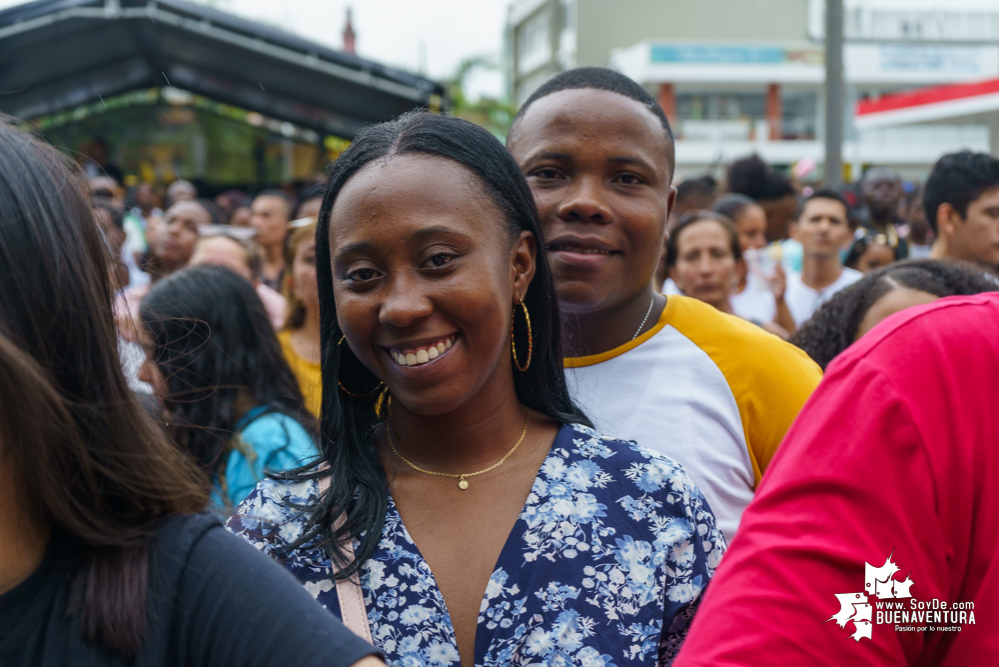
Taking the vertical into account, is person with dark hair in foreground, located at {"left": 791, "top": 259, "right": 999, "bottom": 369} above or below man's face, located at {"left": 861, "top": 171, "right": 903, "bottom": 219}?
below

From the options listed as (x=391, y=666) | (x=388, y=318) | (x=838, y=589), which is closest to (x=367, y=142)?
(x=388, y=318)

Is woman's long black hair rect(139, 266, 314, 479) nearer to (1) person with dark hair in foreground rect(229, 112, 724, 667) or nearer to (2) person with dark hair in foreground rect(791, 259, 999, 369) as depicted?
(1) person with dark hair in foreground rect(229, 112, 724, 667)

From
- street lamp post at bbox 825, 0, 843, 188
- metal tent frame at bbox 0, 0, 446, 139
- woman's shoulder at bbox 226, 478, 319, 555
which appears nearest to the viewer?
woman's shoulder at bbox 226, 478, 319, 555

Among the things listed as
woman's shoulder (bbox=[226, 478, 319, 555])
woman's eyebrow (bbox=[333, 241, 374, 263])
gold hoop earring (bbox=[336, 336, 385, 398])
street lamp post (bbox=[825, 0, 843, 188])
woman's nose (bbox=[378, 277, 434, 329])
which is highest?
street lamp post (bbox=[825, 0, 843, 188])

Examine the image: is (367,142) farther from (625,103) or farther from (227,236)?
(227,236)

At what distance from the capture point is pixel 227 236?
5461 millimetres

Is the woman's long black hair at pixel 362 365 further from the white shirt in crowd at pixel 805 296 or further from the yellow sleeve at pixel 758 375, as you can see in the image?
the white shirt in crowd at pixel 805 296

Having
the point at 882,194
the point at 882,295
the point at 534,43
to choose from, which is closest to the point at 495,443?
the point at 882,295

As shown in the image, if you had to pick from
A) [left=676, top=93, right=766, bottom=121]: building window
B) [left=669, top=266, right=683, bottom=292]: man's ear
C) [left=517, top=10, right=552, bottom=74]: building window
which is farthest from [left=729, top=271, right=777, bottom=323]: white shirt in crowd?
[left=517, top=10, right=552, bottom=74]: building window

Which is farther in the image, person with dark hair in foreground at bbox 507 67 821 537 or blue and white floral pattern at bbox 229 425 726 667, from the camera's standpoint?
person with dark hair in foreground at bbox 507 67 821 537

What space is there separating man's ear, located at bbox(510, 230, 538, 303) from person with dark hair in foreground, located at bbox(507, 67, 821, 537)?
0.31m

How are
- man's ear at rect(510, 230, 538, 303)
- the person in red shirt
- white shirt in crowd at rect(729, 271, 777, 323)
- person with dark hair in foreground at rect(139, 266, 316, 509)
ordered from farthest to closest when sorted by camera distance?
1. white shirt in crowd at rect(729, 271, 777, 323)
2. person with dark hair in foreground at rect(139, 266, 316, 509)
3. man's ear at rect(510, 230, 538, 303)
4. the person in red shirt

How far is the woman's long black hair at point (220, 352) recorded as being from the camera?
3.27m

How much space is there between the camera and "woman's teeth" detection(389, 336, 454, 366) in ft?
5.84
